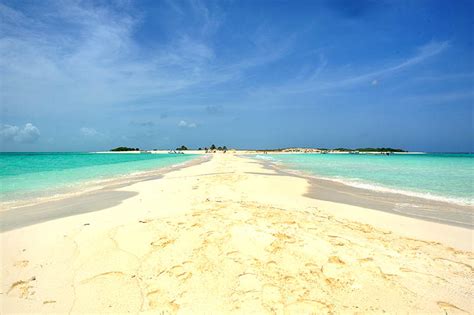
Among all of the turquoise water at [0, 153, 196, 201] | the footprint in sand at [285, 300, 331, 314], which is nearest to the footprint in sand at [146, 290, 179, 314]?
the footprint in sand at [285, 300, 331, 314]

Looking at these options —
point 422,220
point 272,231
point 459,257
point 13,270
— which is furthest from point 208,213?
point 422,220

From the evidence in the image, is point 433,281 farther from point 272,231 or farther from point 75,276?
point 75,276

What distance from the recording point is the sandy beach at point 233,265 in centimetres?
326

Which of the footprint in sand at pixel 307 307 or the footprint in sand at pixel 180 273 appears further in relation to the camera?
the footprint in sand at pixel 180 273

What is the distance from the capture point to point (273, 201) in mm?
8945

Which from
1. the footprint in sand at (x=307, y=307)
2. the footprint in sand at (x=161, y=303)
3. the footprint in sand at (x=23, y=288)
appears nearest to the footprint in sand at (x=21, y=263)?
the footprint in sand at (x=23, y=288)

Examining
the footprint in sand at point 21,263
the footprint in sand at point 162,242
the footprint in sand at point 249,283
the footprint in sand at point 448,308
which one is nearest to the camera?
the footprint in sand at point 448,308

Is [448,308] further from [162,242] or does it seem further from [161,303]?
[162,242]

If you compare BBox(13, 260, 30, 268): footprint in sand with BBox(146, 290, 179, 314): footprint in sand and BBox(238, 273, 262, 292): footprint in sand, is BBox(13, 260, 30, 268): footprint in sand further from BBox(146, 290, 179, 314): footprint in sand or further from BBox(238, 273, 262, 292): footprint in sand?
BBox(238, 273, 262, 292): footprint in sand

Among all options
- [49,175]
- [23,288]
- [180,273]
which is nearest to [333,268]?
[180,273]

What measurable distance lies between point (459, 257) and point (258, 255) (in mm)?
3690

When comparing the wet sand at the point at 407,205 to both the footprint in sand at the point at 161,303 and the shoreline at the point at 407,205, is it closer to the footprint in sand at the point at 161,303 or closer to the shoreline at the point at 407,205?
the shoreline at the point at 407,205

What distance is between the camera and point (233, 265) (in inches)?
154

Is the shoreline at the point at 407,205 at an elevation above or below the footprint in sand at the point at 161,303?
below
